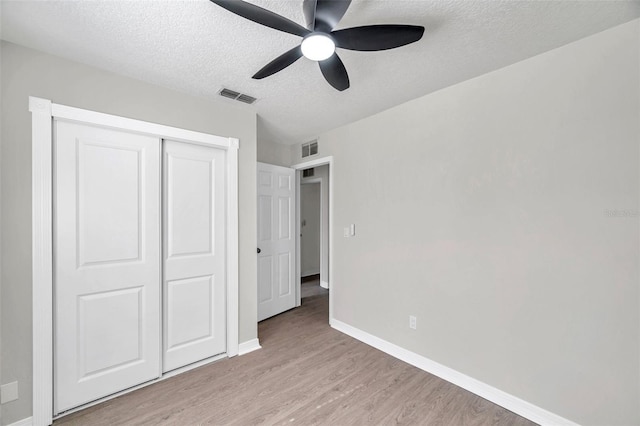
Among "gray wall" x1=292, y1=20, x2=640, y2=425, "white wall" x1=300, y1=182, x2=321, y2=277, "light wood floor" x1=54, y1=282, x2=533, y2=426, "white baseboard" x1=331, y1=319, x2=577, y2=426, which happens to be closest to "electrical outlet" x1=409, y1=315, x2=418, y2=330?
"gray wall" x1=292, y1=20, x2=640, y2=425

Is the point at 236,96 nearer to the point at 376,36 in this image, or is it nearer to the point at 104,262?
the point at 376,36

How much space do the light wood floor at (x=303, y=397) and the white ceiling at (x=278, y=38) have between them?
2.49 meters

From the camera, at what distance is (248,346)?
2.73m

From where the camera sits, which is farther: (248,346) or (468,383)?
(248,346)

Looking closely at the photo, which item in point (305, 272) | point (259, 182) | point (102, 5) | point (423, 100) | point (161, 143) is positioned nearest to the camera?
point (102, 5)

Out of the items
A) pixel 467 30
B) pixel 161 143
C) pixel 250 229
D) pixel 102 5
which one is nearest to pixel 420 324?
pixel 250 229

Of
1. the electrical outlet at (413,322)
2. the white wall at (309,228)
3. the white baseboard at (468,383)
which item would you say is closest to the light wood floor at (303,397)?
the white baseboard at (468,383)

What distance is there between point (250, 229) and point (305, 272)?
3.33 m

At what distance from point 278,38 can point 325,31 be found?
0.49m

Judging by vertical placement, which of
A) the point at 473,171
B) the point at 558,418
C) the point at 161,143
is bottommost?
the point at 558,418

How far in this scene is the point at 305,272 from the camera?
19.3 feet

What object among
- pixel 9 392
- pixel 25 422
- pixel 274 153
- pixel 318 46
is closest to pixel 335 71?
pixel 318 46

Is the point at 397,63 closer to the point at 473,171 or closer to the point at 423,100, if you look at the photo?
the point at 423,100

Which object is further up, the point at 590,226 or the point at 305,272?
the point at 590,226
